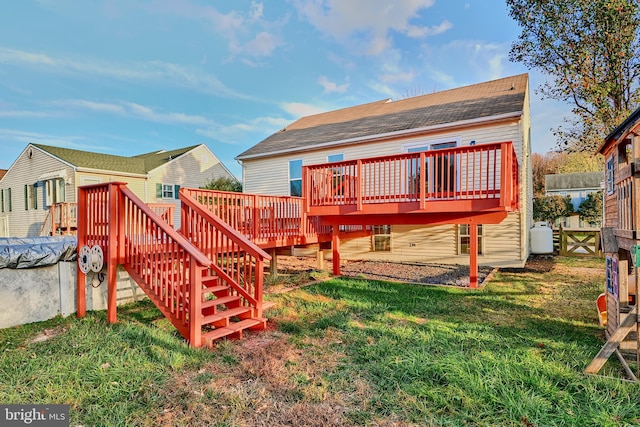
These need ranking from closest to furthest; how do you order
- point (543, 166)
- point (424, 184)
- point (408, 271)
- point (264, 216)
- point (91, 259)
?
point (91, 259) → point (424, 184) → point (264, 216) → point (408, 271) → point (543, 166)

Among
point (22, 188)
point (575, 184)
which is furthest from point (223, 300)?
point (575, 184)

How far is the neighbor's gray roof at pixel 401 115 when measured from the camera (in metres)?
9.45

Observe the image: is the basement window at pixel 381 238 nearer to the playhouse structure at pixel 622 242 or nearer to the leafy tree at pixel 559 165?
the playhouse structure at pixel 622 242

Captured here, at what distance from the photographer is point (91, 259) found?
4.54m

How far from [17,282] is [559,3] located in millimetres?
14333

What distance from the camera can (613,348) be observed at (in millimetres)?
2924

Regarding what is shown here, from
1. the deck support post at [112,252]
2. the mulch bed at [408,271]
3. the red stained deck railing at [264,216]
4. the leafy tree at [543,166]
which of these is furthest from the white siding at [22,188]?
the leafy tree at [543,166]

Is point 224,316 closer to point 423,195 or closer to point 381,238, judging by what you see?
point 423,195

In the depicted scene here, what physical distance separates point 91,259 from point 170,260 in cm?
133

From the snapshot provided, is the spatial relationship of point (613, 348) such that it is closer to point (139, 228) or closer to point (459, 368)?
point (459, 368)

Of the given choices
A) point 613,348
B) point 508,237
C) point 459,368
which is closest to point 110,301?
point 459,368

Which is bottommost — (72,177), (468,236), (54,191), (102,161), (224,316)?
(224,316)

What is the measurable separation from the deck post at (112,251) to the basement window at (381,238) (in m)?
8.10

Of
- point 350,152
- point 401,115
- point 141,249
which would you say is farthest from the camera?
point 401,115
